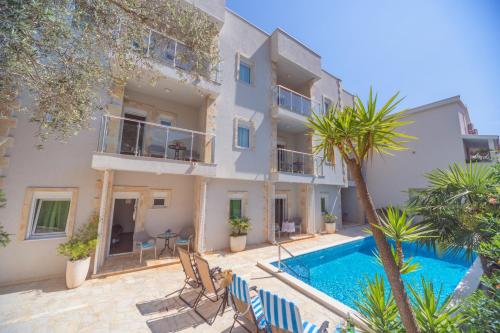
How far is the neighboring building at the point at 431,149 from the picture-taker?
1479cm

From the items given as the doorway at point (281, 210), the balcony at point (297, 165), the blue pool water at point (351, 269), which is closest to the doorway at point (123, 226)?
the blue pool water at point (351, 269)

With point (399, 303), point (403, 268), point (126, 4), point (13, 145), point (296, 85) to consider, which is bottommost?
point (399, 303)

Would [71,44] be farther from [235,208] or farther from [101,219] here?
[235,208]

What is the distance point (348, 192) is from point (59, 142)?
2153cm

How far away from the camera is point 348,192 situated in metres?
19.6

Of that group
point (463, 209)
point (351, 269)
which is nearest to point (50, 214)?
point (463, 209)

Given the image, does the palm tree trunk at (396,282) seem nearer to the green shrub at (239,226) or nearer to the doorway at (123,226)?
the green shrub at (239,226)

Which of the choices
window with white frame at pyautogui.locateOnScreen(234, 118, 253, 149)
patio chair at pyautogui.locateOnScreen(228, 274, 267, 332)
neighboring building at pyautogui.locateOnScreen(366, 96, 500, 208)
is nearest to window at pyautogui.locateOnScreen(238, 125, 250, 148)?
window with white frame at pyautogui.locateOnScreen(234, 118, 253, 149)

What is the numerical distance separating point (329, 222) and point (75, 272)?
14.6 meters

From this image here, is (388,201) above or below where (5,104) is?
below

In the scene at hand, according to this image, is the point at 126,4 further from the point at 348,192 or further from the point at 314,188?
the point at 348,192

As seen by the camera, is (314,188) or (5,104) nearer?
(5,104)

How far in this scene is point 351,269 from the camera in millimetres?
9133

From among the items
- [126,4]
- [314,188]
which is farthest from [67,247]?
[314,188]
